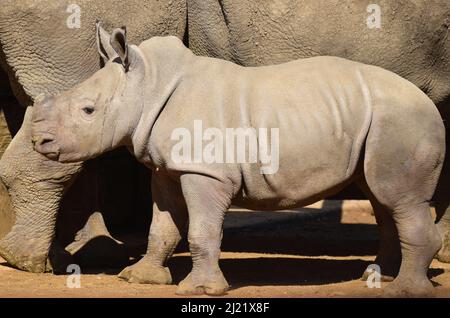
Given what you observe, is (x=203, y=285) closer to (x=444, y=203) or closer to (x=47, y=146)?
(x=47, y=146)

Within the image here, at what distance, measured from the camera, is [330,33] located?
756cm

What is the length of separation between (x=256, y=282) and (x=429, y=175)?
51.7 inches

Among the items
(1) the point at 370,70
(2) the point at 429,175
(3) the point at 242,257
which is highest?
(1) the point at 370,70

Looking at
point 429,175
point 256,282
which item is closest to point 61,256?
point 256,282

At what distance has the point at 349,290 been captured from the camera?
698 cm

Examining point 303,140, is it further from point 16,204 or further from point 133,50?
point 16,204

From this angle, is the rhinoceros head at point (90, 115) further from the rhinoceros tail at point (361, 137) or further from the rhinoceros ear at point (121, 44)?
the rhinoceros tail at point (361, 137)

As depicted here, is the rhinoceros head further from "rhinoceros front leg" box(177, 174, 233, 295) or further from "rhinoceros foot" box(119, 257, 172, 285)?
"rhinoceros foot" box(119, 257, 172, 285)

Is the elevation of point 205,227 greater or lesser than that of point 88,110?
lesser

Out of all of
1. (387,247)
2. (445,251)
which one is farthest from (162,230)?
(445,251)

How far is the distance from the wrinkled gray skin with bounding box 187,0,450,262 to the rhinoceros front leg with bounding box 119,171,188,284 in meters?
1.05

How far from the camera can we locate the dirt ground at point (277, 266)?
6.96m

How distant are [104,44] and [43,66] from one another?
665mm

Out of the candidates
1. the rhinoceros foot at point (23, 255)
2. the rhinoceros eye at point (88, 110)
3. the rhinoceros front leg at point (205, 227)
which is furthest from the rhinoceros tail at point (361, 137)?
the rhinoceros foot at point (23, 255)
